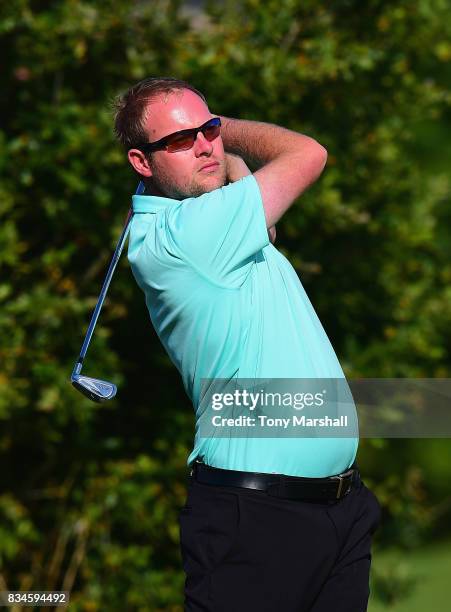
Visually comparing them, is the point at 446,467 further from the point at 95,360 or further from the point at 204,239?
the point at 204,239

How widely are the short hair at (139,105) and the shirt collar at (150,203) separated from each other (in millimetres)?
170

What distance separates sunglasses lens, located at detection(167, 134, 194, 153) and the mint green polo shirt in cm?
17

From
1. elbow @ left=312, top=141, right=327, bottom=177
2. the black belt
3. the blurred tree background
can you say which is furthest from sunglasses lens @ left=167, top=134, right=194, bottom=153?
the blurred tree background

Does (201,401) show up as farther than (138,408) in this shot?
No

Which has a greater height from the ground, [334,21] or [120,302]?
[334,21]

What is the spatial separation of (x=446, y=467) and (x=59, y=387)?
16.1 ft

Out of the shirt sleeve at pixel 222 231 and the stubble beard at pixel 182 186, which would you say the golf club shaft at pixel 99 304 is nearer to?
the stubble beard at pixel 182 186

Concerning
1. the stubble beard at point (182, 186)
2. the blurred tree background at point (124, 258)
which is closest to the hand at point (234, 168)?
the stubble beard at point (182, 186)

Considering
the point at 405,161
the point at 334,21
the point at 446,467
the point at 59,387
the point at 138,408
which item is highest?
the point at 334,21

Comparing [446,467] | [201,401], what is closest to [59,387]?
[201,401]

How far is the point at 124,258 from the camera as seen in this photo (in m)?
5.05

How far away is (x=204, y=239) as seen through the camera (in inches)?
103

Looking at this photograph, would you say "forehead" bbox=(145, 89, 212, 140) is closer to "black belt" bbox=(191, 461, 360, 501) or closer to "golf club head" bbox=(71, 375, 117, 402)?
"golf club head" bbox=(71, 375, 117, 402)
